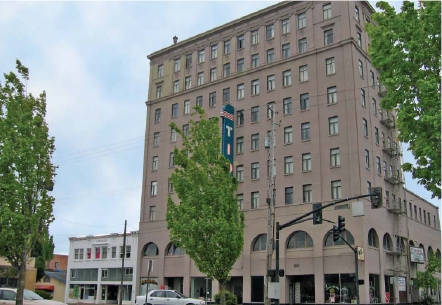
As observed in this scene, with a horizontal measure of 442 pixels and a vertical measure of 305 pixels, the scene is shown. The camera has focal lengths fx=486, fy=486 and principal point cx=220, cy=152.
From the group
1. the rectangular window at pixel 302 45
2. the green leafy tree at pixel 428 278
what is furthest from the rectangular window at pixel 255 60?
the green leafy tree at pixel 428 278

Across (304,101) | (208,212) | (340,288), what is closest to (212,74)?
(304,101)

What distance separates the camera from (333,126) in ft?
148

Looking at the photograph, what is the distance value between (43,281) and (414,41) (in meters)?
78.1

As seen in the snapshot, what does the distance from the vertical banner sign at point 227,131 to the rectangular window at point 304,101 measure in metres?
7.92

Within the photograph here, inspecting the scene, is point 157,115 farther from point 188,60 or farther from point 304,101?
point 304,101

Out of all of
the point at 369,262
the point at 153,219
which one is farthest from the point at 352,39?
the point at 153,219

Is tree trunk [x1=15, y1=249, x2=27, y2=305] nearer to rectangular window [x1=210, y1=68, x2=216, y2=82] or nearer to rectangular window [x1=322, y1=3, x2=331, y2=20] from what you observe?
rectangular window [x1=210, y1=68, x2=216, y2=82]

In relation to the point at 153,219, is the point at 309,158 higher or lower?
higher

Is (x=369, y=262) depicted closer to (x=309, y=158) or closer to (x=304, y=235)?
(x=304, y=235)

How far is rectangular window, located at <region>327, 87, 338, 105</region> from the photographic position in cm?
4566

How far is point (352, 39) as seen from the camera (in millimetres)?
46125

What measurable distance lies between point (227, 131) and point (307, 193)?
36.2ft

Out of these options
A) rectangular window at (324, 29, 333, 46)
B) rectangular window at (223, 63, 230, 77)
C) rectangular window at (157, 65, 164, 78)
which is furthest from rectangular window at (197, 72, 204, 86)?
rectangular window at (324, 29, 333, 46)

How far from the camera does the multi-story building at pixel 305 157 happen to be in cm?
4294
